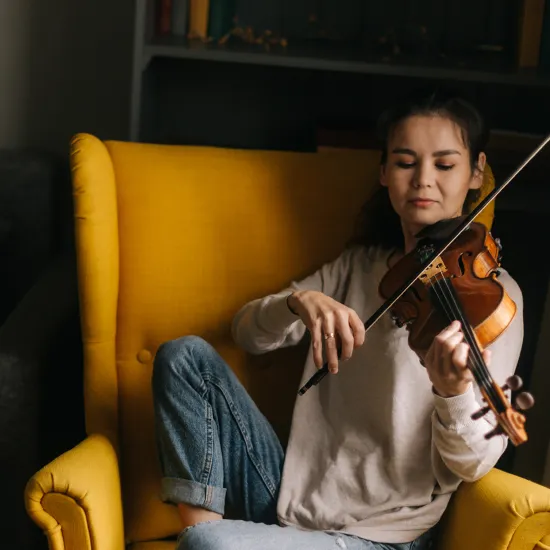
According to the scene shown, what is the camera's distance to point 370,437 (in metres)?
1.38

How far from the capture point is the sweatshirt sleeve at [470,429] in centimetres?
120

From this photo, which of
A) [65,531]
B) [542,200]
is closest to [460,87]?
[542,200]

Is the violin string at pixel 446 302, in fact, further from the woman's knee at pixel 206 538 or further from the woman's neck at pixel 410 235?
the woman's knee at pixel 206 538

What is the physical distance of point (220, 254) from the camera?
1.51 meters

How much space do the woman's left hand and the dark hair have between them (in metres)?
0.36

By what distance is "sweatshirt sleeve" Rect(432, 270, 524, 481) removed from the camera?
120 cm

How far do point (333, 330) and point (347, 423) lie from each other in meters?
0.21

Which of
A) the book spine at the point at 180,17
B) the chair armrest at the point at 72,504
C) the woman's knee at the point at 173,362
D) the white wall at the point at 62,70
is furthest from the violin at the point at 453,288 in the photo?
the white wall at the point at 62,70

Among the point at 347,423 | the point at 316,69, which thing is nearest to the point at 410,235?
the point at 347,423

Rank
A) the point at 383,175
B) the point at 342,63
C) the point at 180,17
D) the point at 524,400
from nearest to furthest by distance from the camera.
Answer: the point at 524,400, the point at 383,175, the point at 342,63, the point at 180,17

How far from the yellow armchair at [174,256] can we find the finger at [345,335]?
29 cm

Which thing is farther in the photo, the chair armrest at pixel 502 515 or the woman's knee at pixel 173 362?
the woman's knee at pixel 173 362

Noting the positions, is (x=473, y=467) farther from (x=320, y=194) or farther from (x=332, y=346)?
(x=320, y=194)

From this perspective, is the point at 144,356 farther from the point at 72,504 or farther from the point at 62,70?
the point at 62,70
